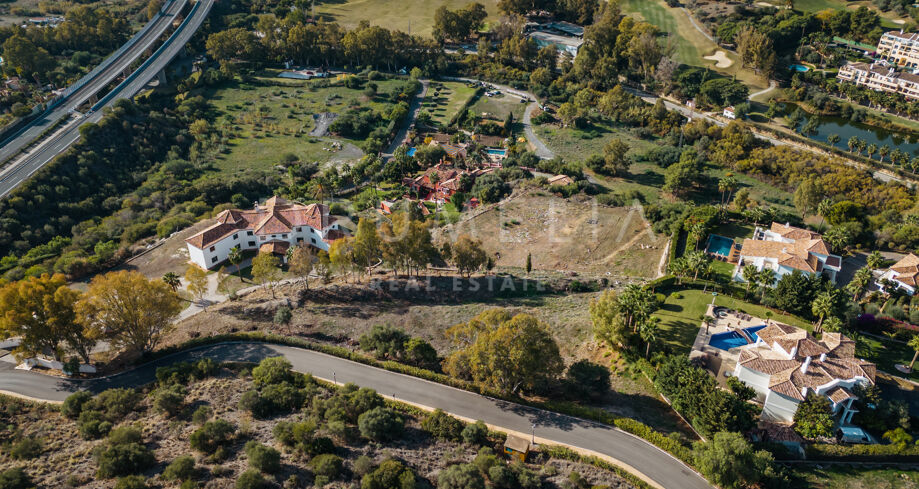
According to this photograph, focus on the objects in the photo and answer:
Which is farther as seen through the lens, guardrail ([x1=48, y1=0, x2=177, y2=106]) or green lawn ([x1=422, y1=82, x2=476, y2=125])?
green lawn ([x1=422, y1=82, x2=476, y2=125])

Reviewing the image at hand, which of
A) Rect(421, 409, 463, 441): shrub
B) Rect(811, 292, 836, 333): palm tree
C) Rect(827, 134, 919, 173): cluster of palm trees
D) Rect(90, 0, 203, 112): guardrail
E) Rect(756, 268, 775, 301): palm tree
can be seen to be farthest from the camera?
Rect(90, 0, 203, 112): guardrail

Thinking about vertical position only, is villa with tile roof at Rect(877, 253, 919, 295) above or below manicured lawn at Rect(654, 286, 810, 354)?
above

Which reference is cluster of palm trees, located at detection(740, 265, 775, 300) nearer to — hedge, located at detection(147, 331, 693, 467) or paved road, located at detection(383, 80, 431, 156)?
hedge, located at detection(147, 331, 693, 467)

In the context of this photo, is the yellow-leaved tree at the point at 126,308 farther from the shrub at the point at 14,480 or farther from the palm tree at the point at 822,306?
the palm tree at the point at 822,306

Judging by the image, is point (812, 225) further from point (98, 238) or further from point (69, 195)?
point (69, 195)

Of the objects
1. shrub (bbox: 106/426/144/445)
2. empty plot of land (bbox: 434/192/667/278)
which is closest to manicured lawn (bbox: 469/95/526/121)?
empty plot of land (bbox: 434/192/667/278)

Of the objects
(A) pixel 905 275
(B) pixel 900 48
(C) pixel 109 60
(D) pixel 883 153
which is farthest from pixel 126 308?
(B) pixel 900 48

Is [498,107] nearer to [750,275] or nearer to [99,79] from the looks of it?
[750,275]

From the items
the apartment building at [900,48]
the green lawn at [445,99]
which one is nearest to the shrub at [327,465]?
the green lawn at [445,99]
